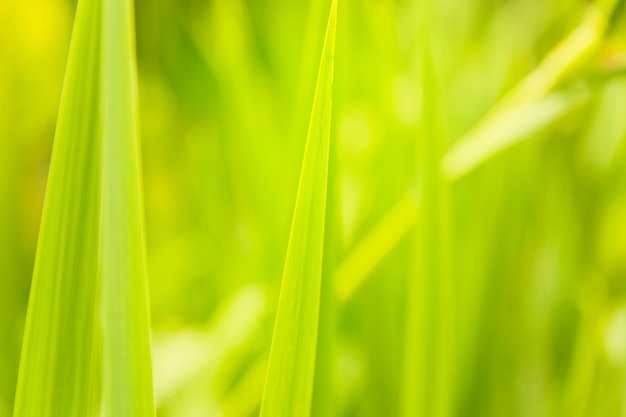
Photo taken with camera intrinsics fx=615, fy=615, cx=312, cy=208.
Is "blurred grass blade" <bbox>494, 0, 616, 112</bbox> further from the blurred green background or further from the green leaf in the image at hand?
the green leaf

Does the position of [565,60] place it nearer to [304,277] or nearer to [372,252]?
[372,252]

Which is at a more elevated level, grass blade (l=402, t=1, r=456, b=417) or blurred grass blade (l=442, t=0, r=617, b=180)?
blurred grass blade (l=442, t=0, r=617, b=180)

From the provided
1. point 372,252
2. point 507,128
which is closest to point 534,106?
point 507,128

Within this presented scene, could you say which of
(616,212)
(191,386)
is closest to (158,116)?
(191,386)

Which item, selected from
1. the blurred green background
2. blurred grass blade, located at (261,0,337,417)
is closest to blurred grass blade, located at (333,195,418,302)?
the blurred green background

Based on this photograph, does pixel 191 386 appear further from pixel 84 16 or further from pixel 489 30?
pixel 489 30

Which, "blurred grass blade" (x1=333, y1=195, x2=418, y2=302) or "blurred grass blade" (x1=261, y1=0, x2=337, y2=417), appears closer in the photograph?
"blurred grass blade" (x1=261, y1=0, x2=337, y2=417)
